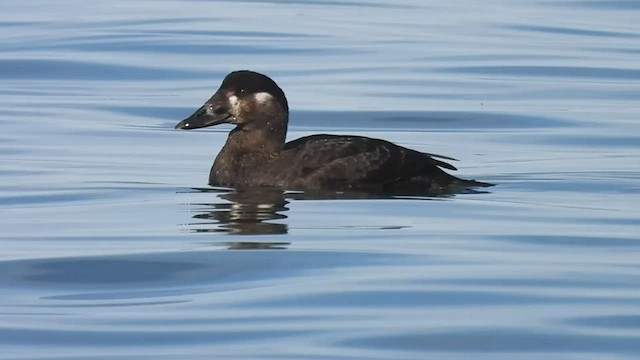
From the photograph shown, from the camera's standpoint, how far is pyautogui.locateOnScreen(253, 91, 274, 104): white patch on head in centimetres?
1495

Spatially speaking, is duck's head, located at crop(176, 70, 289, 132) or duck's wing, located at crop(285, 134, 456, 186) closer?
duck's wing, located at crop(285, 134, 456, 186)

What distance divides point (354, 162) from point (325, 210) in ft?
3.62

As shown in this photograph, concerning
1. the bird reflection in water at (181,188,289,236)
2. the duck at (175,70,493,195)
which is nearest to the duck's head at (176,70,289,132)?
the duck at (175,70,493,195)

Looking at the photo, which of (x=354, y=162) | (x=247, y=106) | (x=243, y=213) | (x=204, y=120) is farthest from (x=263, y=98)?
(x=243, y=213)

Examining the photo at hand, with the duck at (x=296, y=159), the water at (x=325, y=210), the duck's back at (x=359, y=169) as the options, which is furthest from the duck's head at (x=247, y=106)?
the duck's back at (x=359, y=169)

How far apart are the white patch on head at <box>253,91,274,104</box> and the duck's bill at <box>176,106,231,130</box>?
231 mm

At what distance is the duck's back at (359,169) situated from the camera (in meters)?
14.1

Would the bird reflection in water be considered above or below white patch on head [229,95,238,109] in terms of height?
below

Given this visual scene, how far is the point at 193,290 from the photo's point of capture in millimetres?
10258

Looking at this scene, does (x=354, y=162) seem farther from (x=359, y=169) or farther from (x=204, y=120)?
(x=204, y=120)

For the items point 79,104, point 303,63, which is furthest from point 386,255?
point 303,63

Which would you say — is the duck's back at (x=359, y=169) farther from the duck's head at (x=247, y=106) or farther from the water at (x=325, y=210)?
the duck's head at (x=247, y=106)

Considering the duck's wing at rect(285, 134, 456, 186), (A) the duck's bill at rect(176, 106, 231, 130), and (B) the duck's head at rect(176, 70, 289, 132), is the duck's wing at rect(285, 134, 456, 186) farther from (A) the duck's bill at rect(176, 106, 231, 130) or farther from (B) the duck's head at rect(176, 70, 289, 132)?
(A) the duck's bill at rect(176, 106, 231, 130)

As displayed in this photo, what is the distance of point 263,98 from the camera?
14969 mm
